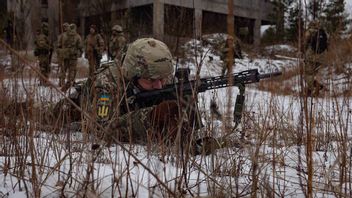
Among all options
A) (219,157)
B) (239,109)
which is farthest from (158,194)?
(239,109)

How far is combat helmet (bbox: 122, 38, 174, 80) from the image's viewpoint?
2127 millimetres

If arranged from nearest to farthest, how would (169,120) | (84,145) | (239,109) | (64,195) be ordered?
(64,195) < (84,145) < (169,120) < (239,109)

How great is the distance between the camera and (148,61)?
2119 mm

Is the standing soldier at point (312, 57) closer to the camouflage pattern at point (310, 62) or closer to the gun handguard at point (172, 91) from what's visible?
the camouflage pattern at point (310, 62)

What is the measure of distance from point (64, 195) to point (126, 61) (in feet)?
4.20

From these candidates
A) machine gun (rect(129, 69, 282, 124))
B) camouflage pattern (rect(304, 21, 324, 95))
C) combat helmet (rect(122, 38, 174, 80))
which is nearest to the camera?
camouflage pattern (rect(304, 21, 324, 95))

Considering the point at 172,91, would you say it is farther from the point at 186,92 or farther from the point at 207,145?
the point at 207,145

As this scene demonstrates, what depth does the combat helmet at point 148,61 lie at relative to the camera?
2.13 m

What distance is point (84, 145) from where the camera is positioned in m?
1.23

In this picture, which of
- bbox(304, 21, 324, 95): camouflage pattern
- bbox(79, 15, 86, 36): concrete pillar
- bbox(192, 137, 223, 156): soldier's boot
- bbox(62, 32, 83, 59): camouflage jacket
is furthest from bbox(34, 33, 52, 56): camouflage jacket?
bbox(79, 15, 86, 36): concrete pillar

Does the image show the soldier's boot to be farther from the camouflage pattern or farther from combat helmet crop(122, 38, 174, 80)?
combat helmet crop(122, 38, 174, 80)

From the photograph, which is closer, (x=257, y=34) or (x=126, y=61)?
(x=126, y=61)

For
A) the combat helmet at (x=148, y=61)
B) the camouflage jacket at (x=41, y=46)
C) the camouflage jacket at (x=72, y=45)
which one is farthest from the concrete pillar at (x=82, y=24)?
the combat helmet at (x=148, y=61)

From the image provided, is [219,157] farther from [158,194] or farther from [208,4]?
[208,4]
